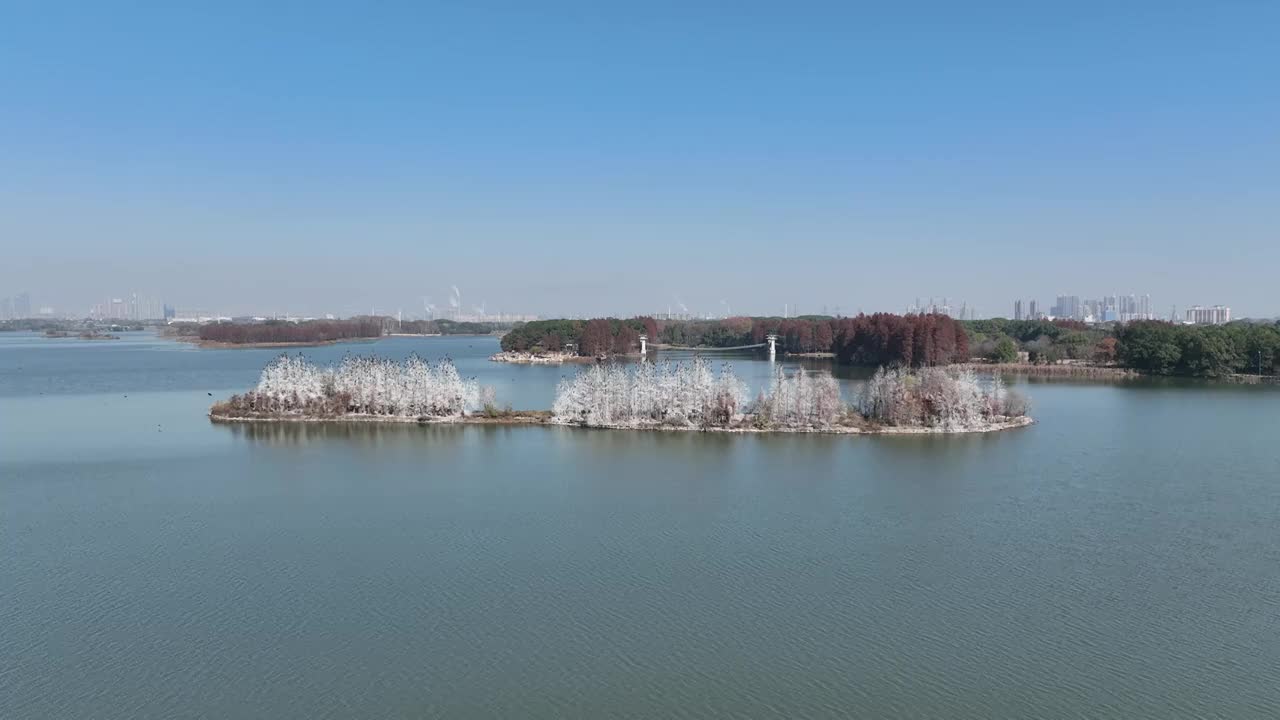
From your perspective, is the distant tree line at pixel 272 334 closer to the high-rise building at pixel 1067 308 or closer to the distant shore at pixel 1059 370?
the distant shore at pixel 1059 370

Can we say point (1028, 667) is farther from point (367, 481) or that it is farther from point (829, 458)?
point (367, 481)

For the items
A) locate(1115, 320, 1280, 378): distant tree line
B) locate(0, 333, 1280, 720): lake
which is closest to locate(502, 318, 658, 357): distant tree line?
locate(1115, 320, 1280, 378): distant tree line

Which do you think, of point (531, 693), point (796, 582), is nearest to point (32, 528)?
point (531, 693)

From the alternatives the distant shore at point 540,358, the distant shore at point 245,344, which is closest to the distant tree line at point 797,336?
the distant shore at point 540,358

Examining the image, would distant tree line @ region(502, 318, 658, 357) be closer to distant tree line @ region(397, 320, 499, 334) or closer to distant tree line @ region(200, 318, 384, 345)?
distant tree line @ region(200, 318, 384, 345)

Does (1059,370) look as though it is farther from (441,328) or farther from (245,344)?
(441,328)
